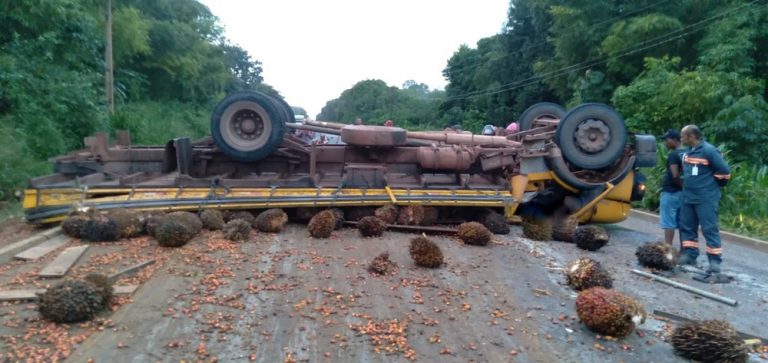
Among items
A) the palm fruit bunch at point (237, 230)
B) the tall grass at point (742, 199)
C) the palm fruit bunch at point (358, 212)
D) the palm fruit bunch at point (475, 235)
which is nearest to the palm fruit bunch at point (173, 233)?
the palm fruit bunch at point (237, 230)

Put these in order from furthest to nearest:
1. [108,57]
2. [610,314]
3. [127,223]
→ [108,57] < [127,223] < [610,314]

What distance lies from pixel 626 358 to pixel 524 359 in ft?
2.38

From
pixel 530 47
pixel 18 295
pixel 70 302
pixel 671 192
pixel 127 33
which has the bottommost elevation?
pixel 18 295

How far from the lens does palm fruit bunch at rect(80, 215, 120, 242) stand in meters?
6.85

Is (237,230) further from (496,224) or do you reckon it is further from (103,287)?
(496,224)

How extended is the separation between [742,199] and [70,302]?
12575 mm

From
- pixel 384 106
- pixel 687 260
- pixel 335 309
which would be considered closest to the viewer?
pixel 335 309

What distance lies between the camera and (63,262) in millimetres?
5918

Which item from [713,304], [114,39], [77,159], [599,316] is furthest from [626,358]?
[114,39]

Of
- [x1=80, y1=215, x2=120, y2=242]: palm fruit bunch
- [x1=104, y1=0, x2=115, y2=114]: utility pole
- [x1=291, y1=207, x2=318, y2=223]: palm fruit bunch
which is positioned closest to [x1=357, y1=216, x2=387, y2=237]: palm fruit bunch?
[x1=291, y1=207, x2=318, y2=223]: palm fruit bunch

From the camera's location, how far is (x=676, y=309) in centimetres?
549

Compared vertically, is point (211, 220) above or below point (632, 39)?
below

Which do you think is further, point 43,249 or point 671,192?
point 671,192

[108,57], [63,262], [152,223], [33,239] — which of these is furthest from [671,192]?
[108,57]
